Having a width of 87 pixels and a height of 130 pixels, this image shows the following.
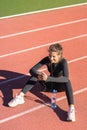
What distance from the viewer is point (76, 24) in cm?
909

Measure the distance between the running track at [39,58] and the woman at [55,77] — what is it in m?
0.15

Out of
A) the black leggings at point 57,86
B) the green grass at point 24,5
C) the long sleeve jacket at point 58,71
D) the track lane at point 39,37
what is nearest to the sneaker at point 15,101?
the black leggings at point 57,86

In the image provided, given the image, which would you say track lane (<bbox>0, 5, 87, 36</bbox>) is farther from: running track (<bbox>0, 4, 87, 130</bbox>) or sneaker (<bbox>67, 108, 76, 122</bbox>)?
sneaker (<bbox>67, 108, 76, 122</bbox>)

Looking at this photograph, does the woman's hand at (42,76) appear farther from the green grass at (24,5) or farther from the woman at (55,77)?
the green grass at (24,5)

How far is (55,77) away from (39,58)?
1.96m

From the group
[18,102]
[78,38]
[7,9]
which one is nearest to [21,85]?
[18,102]

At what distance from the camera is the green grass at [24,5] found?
33.1ft

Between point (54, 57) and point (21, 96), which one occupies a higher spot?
point (54, 57)

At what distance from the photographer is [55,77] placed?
518 centimetres

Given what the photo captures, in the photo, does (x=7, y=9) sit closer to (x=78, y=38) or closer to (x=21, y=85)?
(x=78, y=38)

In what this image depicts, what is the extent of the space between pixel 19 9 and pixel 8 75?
4.30 meters

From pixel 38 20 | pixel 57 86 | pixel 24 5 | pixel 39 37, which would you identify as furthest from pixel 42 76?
pixel 24 5

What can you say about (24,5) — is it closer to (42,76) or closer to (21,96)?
(21,96)

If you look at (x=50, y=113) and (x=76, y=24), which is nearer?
(x=50, y=113)
